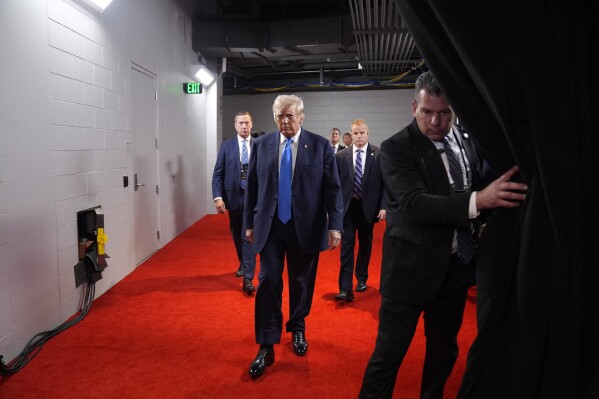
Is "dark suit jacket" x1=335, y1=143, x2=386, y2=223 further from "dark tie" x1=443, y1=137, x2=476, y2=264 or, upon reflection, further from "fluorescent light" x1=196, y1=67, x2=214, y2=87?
"fluorescent light" x1=196, y1=67, x2=214, y2=87

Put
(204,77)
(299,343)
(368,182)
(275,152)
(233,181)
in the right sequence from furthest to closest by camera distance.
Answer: (204,77), (233,181), (368,182), (299,343), (275,152)

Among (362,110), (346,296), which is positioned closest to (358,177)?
(346,296)

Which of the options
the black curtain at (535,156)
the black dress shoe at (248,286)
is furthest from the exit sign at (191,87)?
the black curtain at (535,156)

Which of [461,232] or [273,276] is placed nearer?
[461,232]

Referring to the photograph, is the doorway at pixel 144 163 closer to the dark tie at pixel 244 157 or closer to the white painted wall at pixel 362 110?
the dark tie at pixel 244 157

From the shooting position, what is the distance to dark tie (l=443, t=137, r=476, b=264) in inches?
61.1

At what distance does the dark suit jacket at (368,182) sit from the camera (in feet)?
11.8

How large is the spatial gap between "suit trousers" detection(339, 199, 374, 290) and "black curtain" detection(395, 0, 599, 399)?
285 cm

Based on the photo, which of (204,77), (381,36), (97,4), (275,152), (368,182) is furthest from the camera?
(204,77)

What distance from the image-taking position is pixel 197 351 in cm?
264

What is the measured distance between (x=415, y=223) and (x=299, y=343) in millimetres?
1418

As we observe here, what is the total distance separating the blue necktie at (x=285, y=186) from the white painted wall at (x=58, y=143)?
1.56m

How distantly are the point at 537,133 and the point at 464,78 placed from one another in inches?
5.9

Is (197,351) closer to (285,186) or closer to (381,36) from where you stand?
(285,186)
